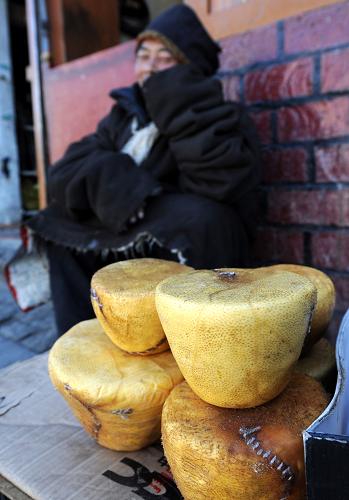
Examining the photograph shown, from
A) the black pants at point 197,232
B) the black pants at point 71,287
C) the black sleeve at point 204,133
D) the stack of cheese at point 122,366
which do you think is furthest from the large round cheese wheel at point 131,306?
the black pants at point 71,287

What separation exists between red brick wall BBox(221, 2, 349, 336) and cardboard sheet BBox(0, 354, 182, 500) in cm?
110

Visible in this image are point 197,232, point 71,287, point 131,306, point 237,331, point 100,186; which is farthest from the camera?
point 71,287

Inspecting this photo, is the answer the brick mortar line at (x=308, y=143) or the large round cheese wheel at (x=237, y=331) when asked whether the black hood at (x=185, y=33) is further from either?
the large round cheese wheel at (x=237, y=331)

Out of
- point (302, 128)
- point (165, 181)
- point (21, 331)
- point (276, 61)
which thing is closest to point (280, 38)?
point (276, 61)

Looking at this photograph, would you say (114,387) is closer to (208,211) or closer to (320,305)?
(320,305)

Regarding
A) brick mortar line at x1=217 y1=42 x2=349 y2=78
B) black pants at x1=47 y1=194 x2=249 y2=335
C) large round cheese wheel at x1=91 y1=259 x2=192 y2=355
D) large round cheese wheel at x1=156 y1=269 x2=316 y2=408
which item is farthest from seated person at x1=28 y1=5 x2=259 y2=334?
large round cheese wheel at x1=156 y1=269 x2=316 y2=408

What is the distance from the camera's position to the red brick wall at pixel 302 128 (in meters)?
1.60

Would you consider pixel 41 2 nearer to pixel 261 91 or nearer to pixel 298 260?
pixel 261 91

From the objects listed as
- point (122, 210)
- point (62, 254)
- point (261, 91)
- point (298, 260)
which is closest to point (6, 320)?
point (62, 254)

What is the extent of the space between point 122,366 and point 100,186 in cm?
87

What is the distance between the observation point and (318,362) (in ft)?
2.99

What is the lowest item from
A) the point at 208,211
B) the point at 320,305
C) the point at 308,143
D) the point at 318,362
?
the point at 318,362

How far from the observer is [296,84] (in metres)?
1.69

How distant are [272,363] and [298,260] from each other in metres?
1.22
